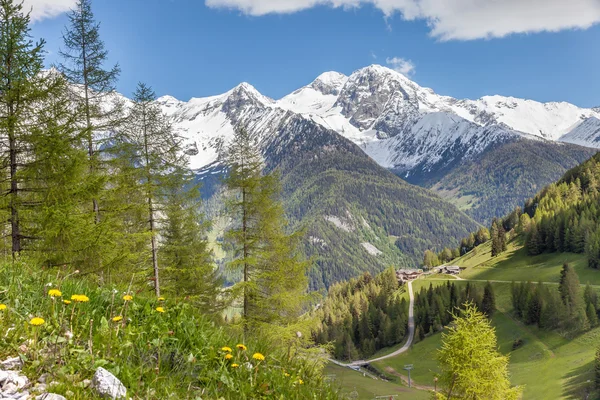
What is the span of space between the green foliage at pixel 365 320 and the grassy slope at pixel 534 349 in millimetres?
13869

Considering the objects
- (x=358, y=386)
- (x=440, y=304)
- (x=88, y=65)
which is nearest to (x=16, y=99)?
(x=88, y=65)

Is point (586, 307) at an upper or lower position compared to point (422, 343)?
upper

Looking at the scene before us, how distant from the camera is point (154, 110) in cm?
2434

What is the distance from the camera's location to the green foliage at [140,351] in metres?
3.93

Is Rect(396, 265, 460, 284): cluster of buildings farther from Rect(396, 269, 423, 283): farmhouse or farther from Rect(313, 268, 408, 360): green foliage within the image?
Rect(313, 268, 408, 360): green foliage

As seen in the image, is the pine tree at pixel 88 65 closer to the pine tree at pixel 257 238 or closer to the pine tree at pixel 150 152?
the pine tree at pixel 150 152

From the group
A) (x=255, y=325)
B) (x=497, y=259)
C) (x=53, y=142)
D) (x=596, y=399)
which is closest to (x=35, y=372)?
(x=53, y=142)

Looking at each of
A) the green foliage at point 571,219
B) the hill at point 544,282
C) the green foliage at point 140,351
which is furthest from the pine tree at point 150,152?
the green foliage at point 571,219

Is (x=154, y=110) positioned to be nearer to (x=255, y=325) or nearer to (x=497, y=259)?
(x=255, y=325)

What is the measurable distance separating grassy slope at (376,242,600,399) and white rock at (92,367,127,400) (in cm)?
2969

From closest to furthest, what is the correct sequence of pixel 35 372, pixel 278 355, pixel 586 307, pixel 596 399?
pixel 35 372
pixel 278 355
pixel 596 399
pixel 586 307

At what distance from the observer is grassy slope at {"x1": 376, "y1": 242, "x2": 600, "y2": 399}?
6506cm

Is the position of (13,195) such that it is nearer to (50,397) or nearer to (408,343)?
(50,397)

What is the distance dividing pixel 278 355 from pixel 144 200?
21.0 meters
